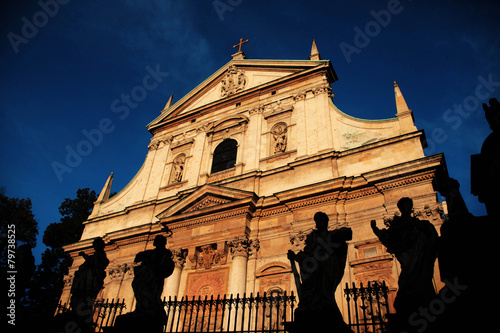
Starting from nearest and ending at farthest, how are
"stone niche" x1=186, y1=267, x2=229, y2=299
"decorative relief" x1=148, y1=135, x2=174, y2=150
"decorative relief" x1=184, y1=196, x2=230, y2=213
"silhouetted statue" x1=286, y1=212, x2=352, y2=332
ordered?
"silhouetted statue" x1=286, y1=212, x2=352, y2=332 < "stone niche" x1=186, y1=267, x2=229, y2=299 < "decorative relief" x1=184, y1=196, x2=230, y2=213 < "decorative relief" x1=148, y1=135, x2=174, y2=150

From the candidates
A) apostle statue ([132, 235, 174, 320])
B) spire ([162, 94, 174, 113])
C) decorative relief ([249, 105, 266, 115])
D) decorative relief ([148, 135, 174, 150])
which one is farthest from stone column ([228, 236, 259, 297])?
spire ([162, 94, 174, 113])

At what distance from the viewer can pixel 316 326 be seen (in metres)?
4.94

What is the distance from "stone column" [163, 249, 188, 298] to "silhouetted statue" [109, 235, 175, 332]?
5249mm

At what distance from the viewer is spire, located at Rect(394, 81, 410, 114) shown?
12094 mm

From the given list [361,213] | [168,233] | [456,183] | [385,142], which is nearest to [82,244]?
[168,233]

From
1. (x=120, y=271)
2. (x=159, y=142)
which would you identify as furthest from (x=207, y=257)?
(x=159, y=142)

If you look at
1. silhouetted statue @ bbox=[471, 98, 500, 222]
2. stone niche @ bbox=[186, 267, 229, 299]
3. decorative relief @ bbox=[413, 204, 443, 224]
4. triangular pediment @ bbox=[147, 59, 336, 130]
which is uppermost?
triangular pediment @ bbox=[147, 59, 336, 130]

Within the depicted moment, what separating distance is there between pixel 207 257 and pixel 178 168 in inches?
227

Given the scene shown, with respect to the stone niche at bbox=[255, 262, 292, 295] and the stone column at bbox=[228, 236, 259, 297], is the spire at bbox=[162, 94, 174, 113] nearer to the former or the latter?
the stone column at bbox=[228, 236, 259, 297]

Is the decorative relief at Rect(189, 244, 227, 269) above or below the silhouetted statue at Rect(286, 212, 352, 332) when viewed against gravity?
above

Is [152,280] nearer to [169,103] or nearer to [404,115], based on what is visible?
[404,115]

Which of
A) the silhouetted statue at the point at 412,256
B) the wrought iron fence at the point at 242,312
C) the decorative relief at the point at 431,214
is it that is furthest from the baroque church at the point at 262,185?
the silhouetted statue at the point at 412,256

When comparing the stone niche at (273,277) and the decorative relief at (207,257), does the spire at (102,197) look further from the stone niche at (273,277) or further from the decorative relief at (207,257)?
the stone niche at (273,277)

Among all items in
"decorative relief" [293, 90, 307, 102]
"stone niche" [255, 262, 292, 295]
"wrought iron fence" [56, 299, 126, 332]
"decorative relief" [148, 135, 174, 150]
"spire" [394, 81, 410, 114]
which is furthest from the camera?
"decorative relief" [148, 135, 174, 150]
